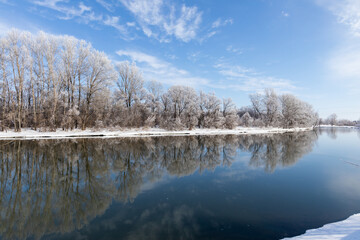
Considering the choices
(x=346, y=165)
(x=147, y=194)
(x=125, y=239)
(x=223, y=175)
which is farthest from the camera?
(x=346, y=165)

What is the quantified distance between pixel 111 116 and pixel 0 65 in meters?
18.4

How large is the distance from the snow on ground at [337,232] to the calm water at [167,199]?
1.23 feet

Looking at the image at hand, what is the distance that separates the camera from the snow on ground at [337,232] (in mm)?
3695

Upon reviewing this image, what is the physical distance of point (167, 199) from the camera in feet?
20.5

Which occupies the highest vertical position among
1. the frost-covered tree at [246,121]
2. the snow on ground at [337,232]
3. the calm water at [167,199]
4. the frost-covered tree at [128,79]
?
the frost-covered tree at [128,79]

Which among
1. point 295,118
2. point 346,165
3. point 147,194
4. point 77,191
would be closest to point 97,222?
point 147,194

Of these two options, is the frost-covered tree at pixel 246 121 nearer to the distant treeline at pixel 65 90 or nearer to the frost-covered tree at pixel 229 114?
the frost-covered tree at pixel 229 114

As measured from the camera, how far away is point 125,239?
13.0 feet

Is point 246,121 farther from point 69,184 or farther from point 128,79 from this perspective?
point 69,184

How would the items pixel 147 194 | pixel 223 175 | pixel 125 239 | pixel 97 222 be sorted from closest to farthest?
pixel 125 239, pixel 97 222, pixel 147 194, pixel 223 175

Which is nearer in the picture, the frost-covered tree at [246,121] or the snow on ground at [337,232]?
the snow on ground at [337,232]

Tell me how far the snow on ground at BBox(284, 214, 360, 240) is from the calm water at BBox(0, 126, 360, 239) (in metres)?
0.38

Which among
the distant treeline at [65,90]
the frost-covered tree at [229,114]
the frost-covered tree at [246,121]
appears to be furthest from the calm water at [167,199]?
the frost-covered tree at [246,121]

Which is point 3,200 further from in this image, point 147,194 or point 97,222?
point 147,194
